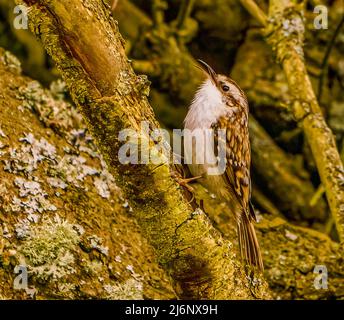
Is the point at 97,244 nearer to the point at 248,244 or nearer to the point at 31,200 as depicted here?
the point at 31,200

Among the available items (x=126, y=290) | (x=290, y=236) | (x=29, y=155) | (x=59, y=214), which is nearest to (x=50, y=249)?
(x=59, y=214)

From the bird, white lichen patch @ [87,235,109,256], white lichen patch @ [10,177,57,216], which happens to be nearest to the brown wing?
the bird

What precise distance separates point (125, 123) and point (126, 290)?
A: 809 millimetres

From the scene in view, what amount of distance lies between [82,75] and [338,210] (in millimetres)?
1333

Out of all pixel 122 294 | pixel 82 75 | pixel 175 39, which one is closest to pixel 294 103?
pixel 175 39

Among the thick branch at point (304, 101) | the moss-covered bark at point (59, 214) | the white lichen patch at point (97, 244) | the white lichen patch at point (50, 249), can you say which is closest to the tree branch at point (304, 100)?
the thick branch at point (304, 101)

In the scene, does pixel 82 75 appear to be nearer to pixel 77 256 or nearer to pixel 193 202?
pixel 193 202

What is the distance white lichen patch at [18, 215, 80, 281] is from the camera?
2039 millimetres

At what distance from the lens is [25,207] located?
215cm

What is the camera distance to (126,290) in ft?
7.20

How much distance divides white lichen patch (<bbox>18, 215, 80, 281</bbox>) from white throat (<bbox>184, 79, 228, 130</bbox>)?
60cm

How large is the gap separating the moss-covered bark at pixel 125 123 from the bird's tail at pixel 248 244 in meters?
0.38

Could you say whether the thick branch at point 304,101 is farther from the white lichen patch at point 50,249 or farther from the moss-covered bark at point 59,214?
the white lichen patch at point 50,249

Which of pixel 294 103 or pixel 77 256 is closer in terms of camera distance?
pixel 77 256
